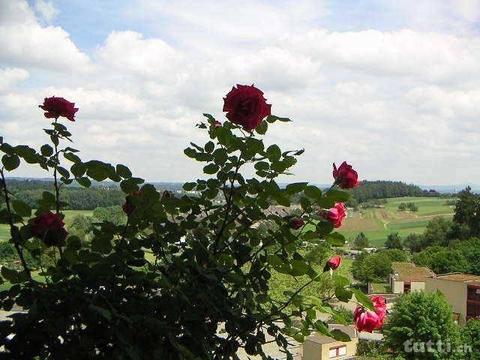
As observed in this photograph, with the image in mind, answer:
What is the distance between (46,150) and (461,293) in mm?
34037

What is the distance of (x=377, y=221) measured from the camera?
264 ft

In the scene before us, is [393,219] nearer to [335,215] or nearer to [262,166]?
[335,215]

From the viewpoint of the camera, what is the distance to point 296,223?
1.42 m

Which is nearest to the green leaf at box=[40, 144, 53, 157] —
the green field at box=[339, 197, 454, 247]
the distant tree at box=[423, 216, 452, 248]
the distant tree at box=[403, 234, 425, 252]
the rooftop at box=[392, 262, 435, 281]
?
the rooftop at box=[392, 262, 435, 281]

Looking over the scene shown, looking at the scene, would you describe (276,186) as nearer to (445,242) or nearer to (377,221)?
(445,242)

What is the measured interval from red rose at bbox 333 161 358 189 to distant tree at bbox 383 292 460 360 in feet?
75.0

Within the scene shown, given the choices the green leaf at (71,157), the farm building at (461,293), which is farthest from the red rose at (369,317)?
the farm building at (461,293)

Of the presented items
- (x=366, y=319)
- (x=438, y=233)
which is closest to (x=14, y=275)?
(x=366, y=319)

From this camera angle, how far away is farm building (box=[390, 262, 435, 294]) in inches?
1625

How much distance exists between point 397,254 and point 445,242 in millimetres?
7670

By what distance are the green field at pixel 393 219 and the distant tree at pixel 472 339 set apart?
134 feet

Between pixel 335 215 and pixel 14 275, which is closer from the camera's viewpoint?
pixel 14 275

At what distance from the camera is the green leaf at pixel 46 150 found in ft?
4.62

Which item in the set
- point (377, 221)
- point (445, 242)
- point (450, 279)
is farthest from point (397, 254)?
point (377, 221)
